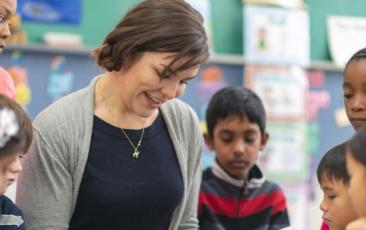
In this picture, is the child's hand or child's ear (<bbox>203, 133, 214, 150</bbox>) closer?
the child's hand

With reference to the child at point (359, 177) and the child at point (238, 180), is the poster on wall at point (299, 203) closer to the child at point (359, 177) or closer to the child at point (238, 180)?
the child at point (238, 180)

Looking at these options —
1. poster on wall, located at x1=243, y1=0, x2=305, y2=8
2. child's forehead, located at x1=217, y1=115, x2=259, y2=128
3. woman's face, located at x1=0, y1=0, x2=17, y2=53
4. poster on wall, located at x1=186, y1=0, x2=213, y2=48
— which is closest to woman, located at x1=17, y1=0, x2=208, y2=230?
woman's face, located at x1=0, y1=0, x2=17, y2=53

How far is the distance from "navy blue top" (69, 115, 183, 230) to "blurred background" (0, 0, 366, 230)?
1.54m

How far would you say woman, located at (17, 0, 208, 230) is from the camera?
1.38 m

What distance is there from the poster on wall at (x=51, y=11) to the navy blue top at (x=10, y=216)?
1689mm

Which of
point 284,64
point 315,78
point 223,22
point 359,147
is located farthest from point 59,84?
point 359,147

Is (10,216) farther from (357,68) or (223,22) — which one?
(223,22)

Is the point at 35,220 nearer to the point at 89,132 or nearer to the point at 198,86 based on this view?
the point at 89,132

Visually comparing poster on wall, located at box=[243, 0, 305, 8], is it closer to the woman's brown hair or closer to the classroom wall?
the classroom wall

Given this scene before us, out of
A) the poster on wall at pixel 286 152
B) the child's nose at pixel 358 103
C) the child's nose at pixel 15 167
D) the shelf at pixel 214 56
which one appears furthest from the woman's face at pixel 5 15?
the poster on wall at pixel 286 152

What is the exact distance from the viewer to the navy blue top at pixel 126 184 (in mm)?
1420

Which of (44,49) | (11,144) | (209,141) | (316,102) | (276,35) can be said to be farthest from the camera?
(316,102)

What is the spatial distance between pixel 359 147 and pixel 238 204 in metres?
0.97

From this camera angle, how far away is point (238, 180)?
203 cm
